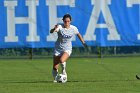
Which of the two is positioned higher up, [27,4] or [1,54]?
[27,4]

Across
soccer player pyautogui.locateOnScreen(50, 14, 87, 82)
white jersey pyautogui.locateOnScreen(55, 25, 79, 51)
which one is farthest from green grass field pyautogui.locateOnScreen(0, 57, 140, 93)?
white jersey pyautogui.locateOnScreen(55, 25, 79, 51)

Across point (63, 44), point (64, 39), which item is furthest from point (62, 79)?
point (64, 39)

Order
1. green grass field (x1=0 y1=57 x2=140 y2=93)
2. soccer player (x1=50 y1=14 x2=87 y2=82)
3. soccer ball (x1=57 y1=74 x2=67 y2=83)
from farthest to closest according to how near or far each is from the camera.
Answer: soccer player (x1=50 y1=14 x2=87 y2=82) → soccer ball (x1=57 y1=74 x2=67 y2=83) → green grass field (x1=0 y1=57 x2=140 y2=93)

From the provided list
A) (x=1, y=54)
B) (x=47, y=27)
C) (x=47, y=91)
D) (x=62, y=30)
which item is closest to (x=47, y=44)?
(x=47, y=27)

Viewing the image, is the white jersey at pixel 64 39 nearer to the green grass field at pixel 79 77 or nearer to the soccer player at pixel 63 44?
the soccer player at pixel 63 44

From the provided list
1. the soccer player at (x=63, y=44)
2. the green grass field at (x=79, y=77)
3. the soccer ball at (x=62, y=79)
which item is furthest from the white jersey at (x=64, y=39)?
the green grass field at (x=79, y=77)

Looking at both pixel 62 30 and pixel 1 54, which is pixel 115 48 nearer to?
pixel 1 54

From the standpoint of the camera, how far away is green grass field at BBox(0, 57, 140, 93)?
15125 mm

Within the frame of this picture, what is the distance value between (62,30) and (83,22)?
12.4 metres

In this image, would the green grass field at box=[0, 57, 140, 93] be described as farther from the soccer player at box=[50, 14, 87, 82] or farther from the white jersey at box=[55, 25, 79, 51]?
the white jersey at box=[55, 25, 79, 51]

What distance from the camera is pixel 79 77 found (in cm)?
1950

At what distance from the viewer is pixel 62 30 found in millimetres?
17406

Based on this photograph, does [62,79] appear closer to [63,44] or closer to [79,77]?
[63,44]

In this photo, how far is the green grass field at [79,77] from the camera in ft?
49.6
